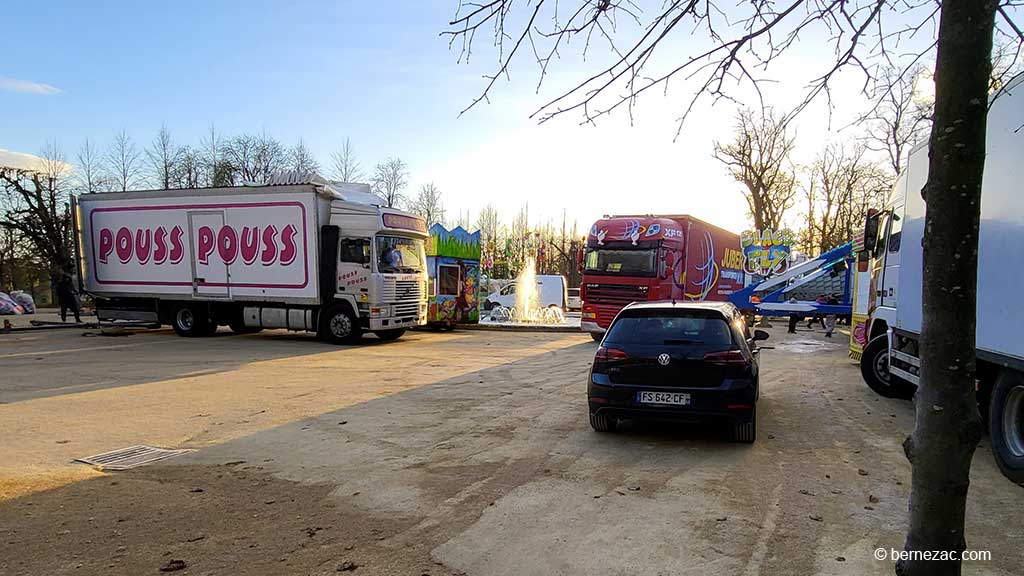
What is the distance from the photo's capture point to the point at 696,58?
9.55 feet

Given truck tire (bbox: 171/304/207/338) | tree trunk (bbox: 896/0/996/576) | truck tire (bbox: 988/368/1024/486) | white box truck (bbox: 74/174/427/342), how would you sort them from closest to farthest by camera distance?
tree trunk (bbox: 896/0/996/576) < truck tire (bbox: 988/368/1024/486) < white box truck (bbox: 74/174/427/342) < truck tire (bbox: 171/304/207/338)

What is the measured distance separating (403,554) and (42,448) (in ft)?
15.9

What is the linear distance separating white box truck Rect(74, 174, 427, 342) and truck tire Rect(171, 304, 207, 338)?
30mm

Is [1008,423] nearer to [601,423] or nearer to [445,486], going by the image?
[601,423]

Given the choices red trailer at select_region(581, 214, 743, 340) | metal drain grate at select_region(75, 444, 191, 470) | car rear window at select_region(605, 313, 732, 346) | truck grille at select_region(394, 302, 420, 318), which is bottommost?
metal drain grate at select_region(75, 444, 191, 470)

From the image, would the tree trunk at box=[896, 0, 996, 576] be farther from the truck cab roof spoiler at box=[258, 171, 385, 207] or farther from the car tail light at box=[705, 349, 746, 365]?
the truck cab roof spoiler at box=[258, 171, 385, 207]

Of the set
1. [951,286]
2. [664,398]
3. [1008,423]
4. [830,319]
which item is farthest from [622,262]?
[951,286]

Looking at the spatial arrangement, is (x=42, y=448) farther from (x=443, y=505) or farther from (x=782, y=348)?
(x=782, y=348)

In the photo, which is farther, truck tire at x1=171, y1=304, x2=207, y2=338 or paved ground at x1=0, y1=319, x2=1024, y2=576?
truck tire at x1=171, y1=304, x2=207, y2=338

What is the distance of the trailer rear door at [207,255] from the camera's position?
1652 cm

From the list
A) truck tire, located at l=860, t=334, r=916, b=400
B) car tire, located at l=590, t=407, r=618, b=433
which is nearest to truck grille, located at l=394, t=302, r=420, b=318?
car tire, located at l=590, t=407, r=618, b=433

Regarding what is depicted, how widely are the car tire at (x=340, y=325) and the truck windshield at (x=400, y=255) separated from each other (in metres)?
1.55

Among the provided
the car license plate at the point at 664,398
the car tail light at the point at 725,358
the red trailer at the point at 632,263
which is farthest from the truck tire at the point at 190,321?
the car tail light at the point at 725,358

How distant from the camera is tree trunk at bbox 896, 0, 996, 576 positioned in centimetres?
197
